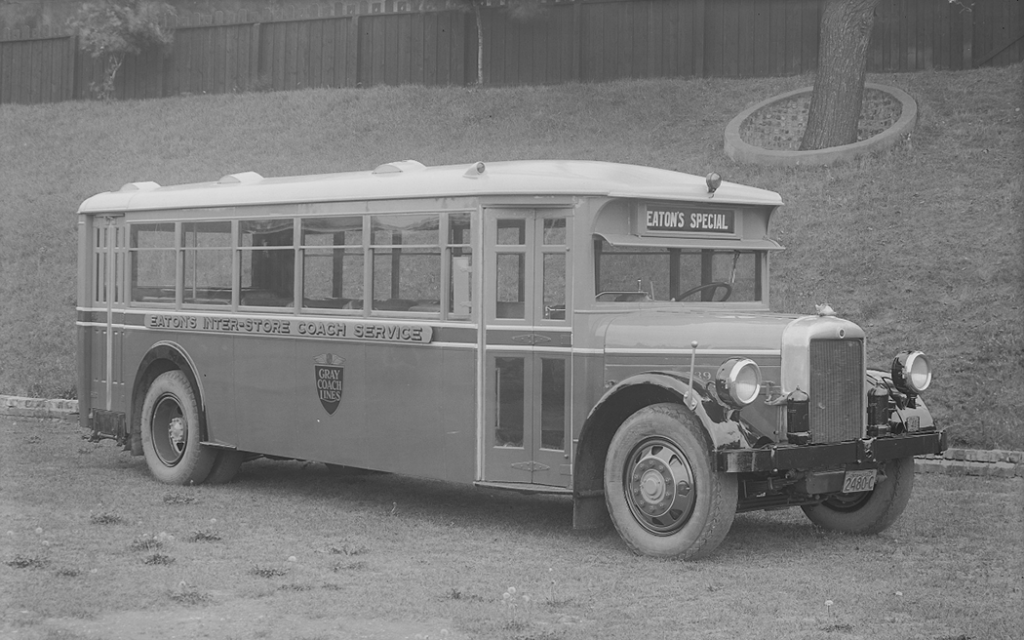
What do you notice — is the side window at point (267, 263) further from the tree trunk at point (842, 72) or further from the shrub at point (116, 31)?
the shrub at point (116, 31)

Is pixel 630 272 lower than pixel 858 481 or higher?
higher

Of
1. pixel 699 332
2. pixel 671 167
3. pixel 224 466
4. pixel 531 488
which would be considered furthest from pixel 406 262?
pixel 671 167

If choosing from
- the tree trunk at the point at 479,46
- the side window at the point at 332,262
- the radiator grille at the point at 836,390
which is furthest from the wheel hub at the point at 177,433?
the tree trunk at the point at 479,46

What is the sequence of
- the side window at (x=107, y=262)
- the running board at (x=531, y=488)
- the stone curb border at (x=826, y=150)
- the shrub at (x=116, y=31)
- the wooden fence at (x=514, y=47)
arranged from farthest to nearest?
the shrub at (x=116, y=31) → the wooden fence at (x=514, y=47) → the stone curb border at (x=826, y=150) → the side window at (x=107, y=262) → the running board at (x=531, y=488)

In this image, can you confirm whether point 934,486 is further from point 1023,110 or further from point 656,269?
point 1023,110

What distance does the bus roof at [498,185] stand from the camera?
9.05 m

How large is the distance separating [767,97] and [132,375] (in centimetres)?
1190

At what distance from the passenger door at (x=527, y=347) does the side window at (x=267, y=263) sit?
2.15 m

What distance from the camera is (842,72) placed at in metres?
18.1

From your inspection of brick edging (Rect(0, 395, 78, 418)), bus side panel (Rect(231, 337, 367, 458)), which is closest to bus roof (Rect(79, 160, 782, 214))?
bus side panel (Rect(231, 337, 367, 458))

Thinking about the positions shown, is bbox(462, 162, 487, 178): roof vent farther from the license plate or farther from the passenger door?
the license plate

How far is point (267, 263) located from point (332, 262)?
785 millimetres

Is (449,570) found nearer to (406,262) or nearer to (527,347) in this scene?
(527,347)

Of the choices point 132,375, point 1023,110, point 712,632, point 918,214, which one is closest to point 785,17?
point 1023,110
